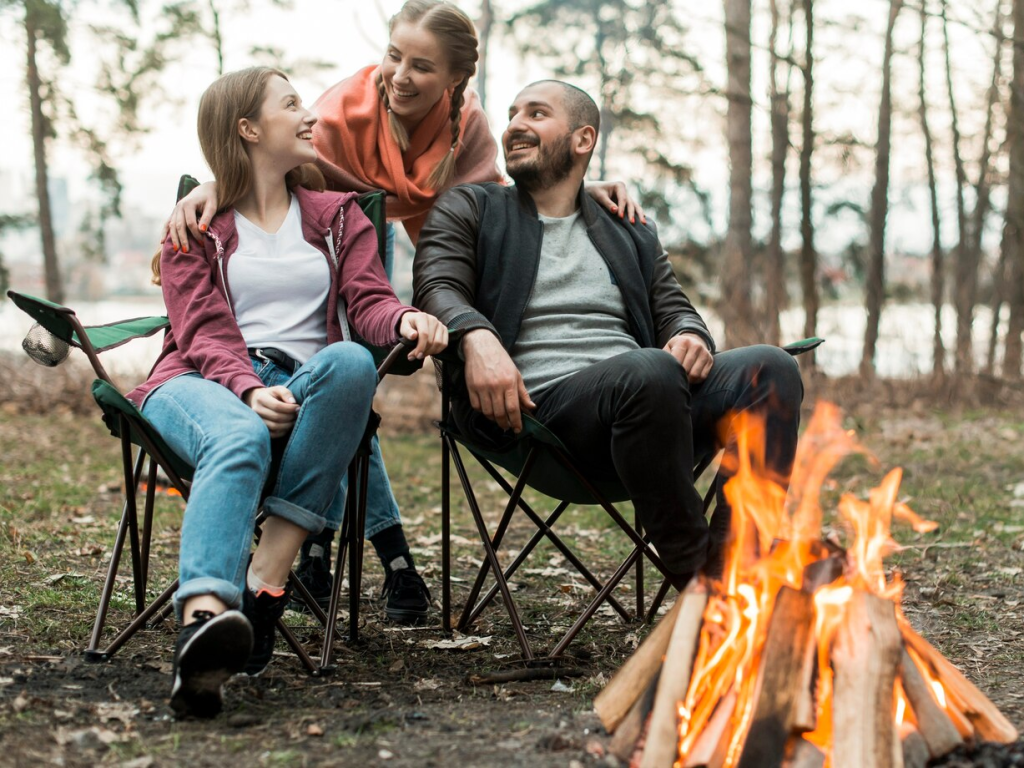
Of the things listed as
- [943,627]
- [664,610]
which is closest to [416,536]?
[664,610]

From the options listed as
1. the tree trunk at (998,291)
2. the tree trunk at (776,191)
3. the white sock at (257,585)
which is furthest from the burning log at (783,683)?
the tree trunk at (998,291)

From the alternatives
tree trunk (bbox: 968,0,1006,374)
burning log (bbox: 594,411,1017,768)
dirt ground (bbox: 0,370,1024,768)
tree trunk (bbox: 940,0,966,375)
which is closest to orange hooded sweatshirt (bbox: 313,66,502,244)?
dirt ground (bbox: 0,370,1024,768)

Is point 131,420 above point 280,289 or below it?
below

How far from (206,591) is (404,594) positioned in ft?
3.36

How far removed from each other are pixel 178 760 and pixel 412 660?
33.2 inches

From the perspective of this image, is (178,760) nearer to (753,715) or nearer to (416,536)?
(753,715)

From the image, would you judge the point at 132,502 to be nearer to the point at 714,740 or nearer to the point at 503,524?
the point at 503,524

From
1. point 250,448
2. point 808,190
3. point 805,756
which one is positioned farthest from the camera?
point 808,190

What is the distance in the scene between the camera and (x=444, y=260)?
272 cm

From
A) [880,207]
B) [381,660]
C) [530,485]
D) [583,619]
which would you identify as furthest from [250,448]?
[880,207]

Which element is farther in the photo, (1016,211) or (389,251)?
(1016,211)

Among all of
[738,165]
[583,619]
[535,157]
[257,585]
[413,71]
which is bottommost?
[583,619]

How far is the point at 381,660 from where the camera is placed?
253 cm

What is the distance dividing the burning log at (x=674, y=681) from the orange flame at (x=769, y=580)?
0.07ft
